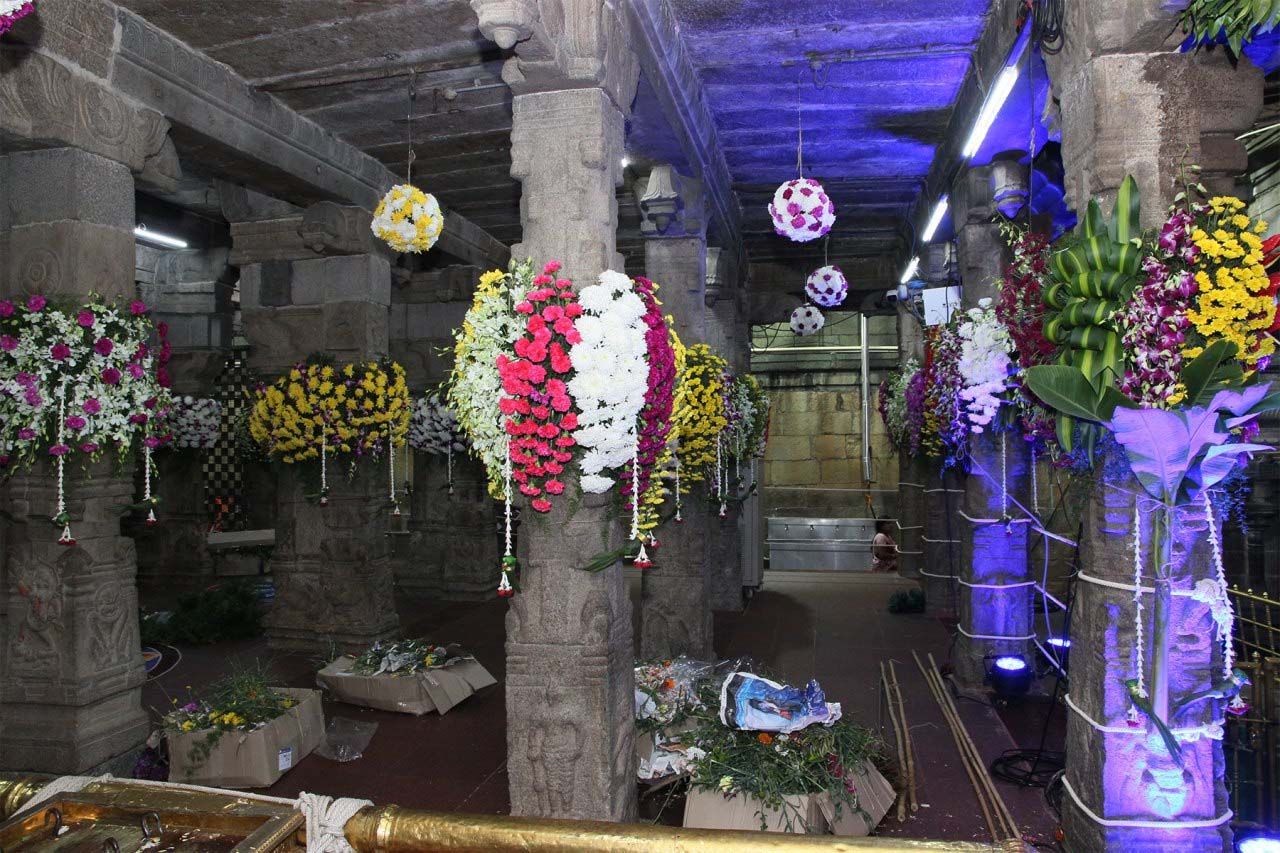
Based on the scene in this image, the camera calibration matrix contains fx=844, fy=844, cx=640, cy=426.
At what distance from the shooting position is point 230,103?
575cm

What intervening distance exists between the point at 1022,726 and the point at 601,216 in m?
4.71

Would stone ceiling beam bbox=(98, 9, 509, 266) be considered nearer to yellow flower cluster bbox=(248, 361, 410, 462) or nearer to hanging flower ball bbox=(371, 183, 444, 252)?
hanging flower ball bbox=(371, 183, 444, 252)

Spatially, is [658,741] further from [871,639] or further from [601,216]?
[871,639]

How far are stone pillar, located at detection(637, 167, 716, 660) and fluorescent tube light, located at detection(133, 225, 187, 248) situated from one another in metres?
6.12

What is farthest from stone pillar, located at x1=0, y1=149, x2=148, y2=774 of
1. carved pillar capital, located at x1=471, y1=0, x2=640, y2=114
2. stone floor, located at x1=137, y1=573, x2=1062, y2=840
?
carved pillar capital, located at x1=471, y1=0, x2=640, y2=114

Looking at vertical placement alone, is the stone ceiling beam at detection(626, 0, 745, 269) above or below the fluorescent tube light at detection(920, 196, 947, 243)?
above

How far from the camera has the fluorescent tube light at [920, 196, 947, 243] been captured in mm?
7785

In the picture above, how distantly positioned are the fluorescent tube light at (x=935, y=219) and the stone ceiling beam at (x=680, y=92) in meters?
2.00

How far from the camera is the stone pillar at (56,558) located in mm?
4414

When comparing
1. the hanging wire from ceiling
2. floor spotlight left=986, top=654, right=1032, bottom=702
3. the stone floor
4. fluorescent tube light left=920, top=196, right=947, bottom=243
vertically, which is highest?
fluorescent tube light left=920, top=196, right=947, bottom=243

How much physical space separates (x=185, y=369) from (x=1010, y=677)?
32.8 ft

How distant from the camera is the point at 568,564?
12.6 feet

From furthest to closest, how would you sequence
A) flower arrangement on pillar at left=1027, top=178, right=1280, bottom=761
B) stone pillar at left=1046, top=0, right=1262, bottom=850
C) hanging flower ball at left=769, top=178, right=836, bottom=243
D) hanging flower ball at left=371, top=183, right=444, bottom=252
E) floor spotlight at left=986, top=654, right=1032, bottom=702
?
floor spotlight at left=986, top=654, right=1032, bottom=702, hanging flower ball at left=769, top=178, right=836, bottom=243, hanging flower ball at left=371, top=183, right=444, bottom=252, stone pillar at left=1046, top=0, right=1262, bottom=850, flower arrangement on pillar at left=1027, top=178, right=1280, bottom=761

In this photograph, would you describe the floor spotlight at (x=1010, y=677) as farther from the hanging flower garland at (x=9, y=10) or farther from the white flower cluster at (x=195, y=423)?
the white flower cluster at (x=195, y=423)
